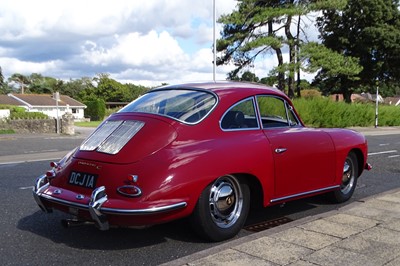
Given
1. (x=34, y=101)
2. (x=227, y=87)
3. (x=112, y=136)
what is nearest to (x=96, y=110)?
(x=34, y=101)

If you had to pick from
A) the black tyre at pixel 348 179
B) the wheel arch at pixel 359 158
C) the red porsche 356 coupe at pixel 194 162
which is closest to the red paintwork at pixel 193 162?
the red porsche 356 coupe at pixel 194 162

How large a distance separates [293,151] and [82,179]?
238 cm

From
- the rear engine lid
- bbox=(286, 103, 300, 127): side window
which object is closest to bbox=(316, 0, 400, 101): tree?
bbox=(286, 103, 300, 127): side window

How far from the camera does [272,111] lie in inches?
211

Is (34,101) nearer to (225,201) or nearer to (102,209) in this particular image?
(225,201)

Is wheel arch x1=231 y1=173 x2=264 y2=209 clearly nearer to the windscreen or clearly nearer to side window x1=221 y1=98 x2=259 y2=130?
side window x1=221 y1=98 x2=259 y2=130

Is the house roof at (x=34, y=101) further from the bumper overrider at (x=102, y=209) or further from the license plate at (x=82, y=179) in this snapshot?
the bumper overrider at (x=102, y=209)

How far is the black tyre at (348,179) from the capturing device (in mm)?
6102

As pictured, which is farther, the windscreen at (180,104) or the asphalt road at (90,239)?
the windscreen at (180,104)

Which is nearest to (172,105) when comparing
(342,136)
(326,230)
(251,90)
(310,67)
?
(251,90)

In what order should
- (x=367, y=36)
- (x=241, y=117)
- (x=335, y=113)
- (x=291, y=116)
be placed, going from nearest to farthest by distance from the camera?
(x=241, y=117)
(x=291, y=116)
(x=335, y=113)
(x=367, y=36)

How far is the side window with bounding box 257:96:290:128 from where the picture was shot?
16.7ft

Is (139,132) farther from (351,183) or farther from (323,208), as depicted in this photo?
(351,183)

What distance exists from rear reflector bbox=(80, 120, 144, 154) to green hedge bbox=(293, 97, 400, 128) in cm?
2806
